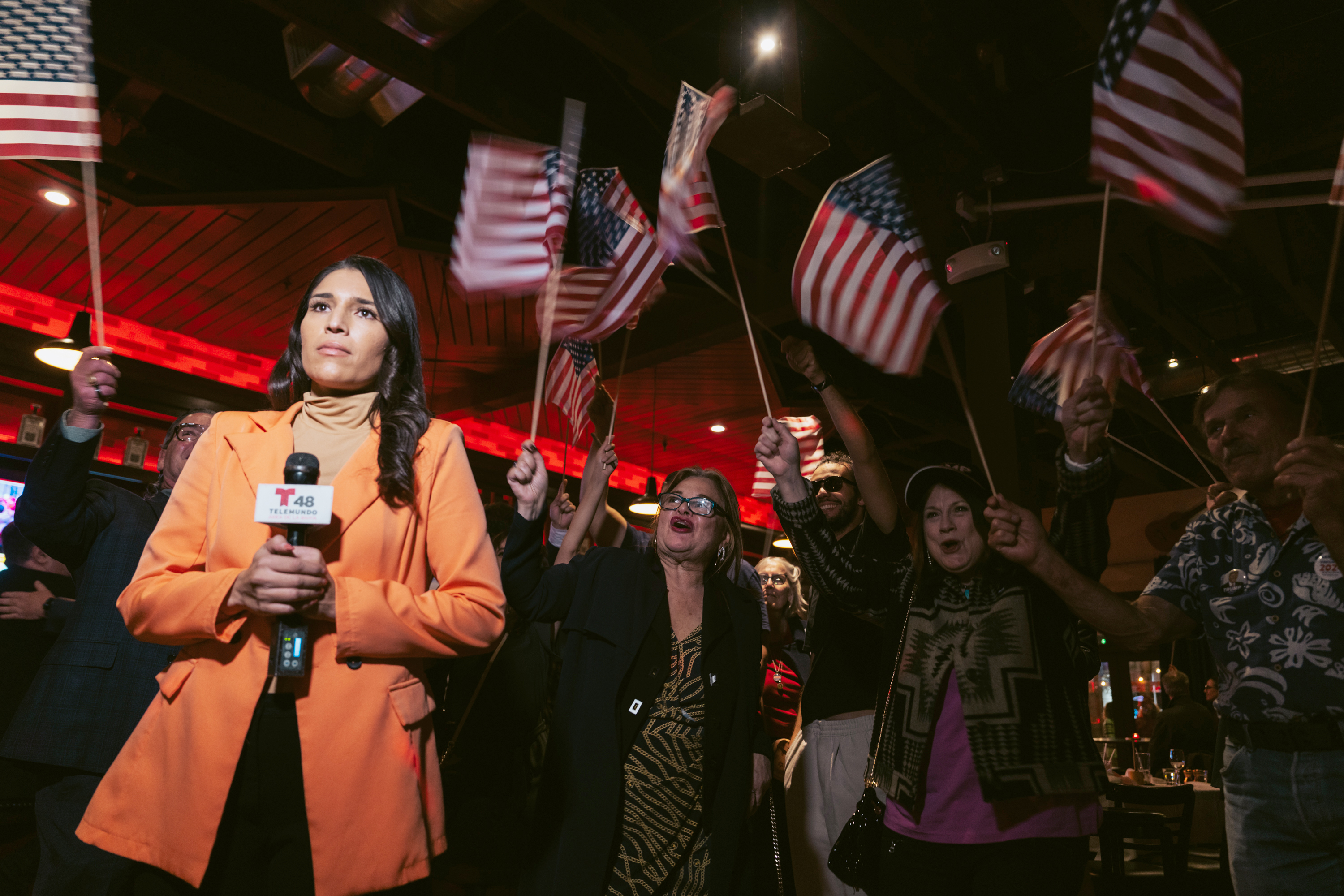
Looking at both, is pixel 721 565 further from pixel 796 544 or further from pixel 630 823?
pixel 630 823

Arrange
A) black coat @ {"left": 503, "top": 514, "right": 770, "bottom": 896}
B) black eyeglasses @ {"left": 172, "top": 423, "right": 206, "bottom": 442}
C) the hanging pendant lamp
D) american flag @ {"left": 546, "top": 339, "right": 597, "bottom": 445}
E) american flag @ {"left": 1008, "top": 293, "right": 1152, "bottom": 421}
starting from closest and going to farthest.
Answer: black coat @ {"left": 503, "top": 514, "right": 770, "bottom": 896}, black eyeglasses @ {"left": 172, "top": 423, "right": 206, "bottom": 442}, american flag @ {"left": 1008, "top": 293, "right": 1152, "bottom": 421}, american flag @ {"left": 546, "top": 339, "right": 597, "bottom": 445}, the hanging pendant lamp

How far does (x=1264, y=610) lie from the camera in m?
2.19

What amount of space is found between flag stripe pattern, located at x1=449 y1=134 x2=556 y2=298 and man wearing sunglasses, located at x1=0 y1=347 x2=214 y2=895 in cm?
136

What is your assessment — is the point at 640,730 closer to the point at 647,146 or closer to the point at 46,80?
the point at 46,80

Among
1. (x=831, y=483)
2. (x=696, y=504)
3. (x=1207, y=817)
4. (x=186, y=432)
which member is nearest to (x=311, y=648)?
(x=696, y=504)

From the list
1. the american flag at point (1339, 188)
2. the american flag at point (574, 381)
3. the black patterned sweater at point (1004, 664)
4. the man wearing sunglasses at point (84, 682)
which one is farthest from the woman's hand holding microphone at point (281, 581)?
the american flag at point (574, 381)

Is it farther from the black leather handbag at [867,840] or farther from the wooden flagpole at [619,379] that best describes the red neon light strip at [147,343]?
the black leather handbag at [867,840]

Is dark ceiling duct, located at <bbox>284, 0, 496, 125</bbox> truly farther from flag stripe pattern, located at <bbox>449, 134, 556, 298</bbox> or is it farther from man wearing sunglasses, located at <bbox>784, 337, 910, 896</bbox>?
man wearing sunglasses, located at <bbox>784, 337, 910, 896</bbox>

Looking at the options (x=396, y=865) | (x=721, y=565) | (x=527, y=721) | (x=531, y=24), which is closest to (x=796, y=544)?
(x=721, y=565)

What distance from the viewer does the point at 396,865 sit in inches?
53.6

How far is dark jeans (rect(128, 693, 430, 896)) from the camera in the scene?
1.33 m

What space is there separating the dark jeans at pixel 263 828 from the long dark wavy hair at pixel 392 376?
43 cm

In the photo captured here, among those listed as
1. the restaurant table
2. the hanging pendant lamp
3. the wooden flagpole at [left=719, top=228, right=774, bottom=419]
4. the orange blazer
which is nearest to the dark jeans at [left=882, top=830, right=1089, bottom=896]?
the wooden flagpole at [left=719, top=228, right=774, bottom=419]

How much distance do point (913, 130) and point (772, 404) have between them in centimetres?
372
